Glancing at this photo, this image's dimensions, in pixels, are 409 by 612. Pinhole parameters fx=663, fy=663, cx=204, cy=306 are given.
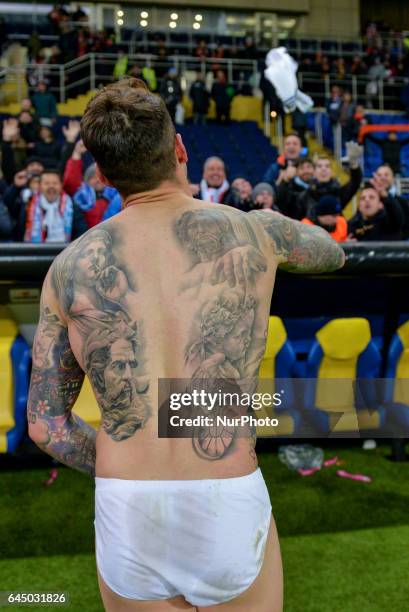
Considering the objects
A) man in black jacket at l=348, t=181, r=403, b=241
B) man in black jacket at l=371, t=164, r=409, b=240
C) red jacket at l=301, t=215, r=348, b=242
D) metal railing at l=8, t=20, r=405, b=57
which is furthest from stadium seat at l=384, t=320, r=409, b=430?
metal railing at l=8, t=20, r=405, b=57

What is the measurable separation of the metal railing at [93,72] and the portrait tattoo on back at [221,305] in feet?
45.2

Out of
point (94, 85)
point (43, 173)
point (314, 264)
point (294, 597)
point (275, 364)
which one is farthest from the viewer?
point (94, 85)

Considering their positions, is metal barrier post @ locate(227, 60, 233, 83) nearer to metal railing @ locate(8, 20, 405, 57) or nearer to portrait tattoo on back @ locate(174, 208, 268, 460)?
metal railing @ locate(8, 20, 405, 57)

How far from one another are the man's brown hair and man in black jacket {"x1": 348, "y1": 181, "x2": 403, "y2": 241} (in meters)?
3.78

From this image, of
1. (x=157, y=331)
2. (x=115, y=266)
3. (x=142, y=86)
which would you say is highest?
(x=142, y=86)

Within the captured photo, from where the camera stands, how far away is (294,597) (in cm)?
263

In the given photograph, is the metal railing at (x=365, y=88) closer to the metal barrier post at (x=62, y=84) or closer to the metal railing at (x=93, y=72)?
the metal railing at (x=93, y=72)

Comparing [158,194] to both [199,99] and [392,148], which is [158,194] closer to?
[392,148]

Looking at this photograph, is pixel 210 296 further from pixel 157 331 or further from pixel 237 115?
pixel 237 115

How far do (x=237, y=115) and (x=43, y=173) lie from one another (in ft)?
38.2

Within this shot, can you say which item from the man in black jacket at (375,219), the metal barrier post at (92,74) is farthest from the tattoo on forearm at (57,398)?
the metal barrier post at (92,74)

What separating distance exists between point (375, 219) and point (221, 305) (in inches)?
159

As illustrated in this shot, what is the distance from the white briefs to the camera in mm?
1437

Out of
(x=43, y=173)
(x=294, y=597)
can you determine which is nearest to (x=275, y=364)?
(x=294, y=597)
